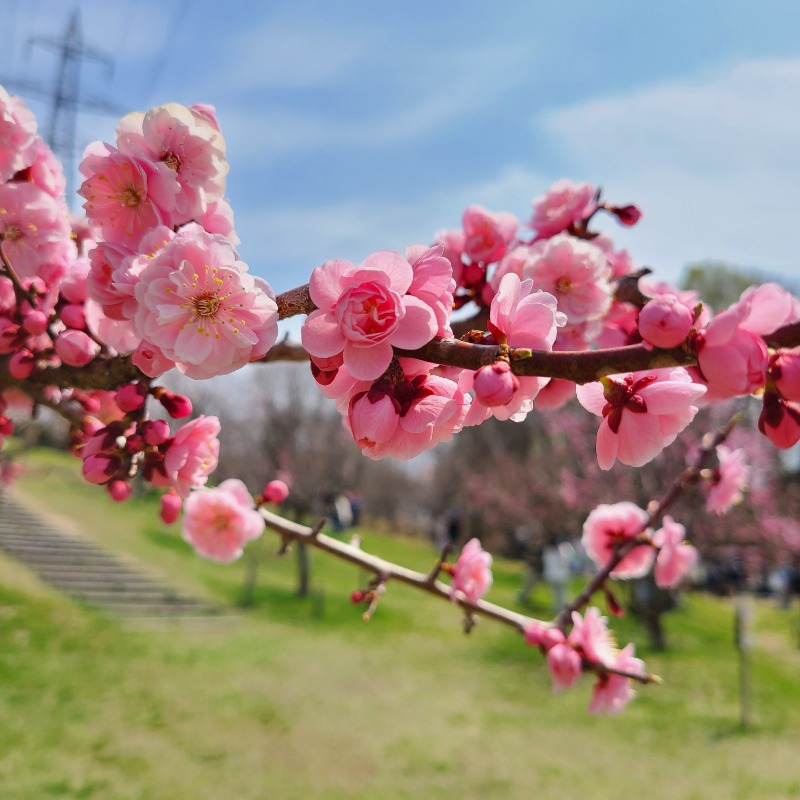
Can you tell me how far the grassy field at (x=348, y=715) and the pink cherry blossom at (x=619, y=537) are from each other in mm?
3323

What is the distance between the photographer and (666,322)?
551 mm

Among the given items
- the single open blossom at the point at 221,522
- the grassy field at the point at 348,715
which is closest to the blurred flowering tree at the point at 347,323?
the single open blossom at the point at 221,522

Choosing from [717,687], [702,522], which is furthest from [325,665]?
[702,522]

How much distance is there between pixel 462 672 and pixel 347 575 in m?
6.14

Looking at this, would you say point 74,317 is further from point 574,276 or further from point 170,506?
point 574,276

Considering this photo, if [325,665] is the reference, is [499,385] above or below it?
above

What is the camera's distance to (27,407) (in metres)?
1.49

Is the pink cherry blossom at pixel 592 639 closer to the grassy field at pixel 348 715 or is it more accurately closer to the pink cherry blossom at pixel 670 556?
the pink cherry blossom at pixel 670 556

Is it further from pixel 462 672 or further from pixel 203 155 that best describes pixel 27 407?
pixel 462 672

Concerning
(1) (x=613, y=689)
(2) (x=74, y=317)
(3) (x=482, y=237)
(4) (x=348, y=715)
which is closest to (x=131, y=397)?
(2) (x=74, y=317)

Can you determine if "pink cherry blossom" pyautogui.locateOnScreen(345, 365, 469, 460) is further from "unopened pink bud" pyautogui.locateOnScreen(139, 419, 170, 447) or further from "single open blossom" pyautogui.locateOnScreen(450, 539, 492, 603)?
"single open blossom" pyautogui.locateOnScreen(450, 539, 492, 603)

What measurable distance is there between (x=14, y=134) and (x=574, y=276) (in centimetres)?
96

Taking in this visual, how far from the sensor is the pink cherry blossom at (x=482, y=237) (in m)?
1.42

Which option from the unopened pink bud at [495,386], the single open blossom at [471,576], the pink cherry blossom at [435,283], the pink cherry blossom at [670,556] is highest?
the pink cherry blossom at [435,283]
